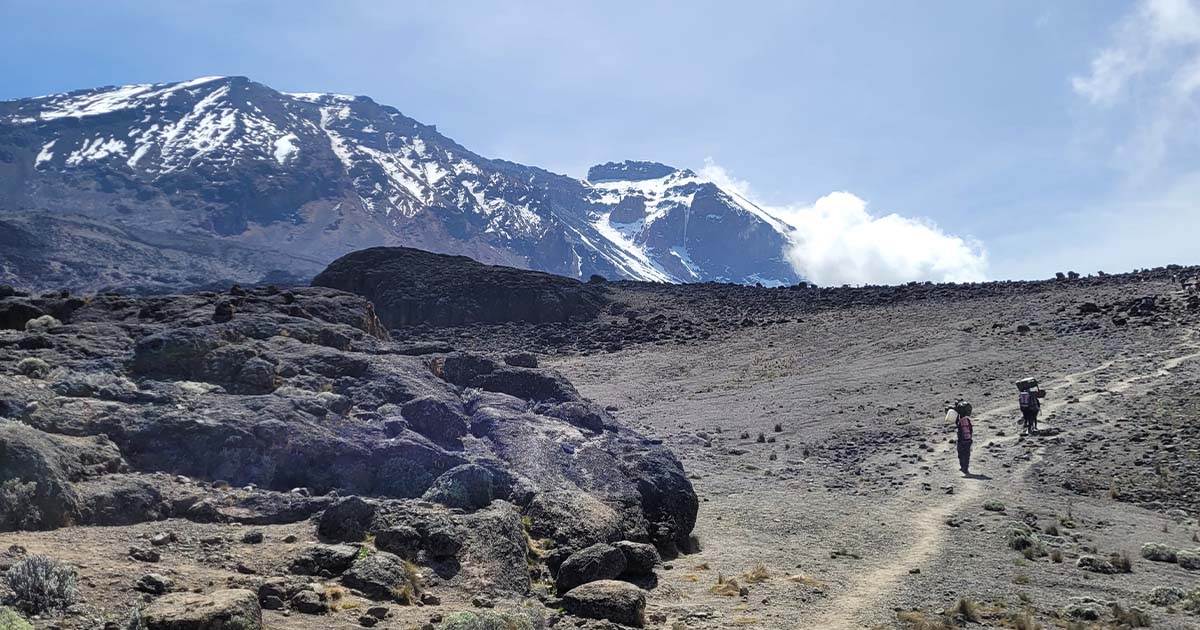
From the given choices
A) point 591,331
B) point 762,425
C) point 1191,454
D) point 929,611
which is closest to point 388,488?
point 929,611

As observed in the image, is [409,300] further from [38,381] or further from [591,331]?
[38,381]

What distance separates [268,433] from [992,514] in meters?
12.9

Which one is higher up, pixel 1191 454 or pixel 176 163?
pixel 176 163

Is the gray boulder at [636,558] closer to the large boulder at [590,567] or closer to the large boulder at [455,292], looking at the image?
the large boulder at [590,567]

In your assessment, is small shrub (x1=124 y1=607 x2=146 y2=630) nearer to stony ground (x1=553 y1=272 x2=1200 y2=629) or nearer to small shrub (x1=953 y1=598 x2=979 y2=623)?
stony ground (x1=553 y1=272 x2=1200 y2=629)

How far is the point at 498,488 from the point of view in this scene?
40.5 ft

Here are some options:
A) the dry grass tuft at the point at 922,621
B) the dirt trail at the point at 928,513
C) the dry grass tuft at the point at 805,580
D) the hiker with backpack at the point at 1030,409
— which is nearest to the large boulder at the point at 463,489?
the dry grass tuft at the point at 805,580

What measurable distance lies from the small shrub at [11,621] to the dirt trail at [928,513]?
26.0 feet

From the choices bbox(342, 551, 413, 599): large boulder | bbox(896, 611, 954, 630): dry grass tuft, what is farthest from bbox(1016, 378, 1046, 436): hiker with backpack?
bbox(342, 551, 413, 599): large boulder

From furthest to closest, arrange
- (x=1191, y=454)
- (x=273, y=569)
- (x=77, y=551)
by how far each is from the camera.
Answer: (x=1191, y=454) → (x=273, y=569) → (x=77, y=551)

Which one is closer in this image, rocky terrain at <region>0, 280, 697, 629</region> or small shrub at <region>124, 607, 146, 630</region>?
small shrub at <region>124, 607, 146, 630</region>

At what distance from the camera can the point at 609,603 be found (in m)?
9.54

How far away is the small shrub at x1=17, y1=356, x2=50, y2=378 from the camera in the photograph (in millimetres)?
12605

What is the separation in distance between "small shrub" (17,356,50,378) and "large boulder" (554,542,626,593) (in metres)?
8.71
